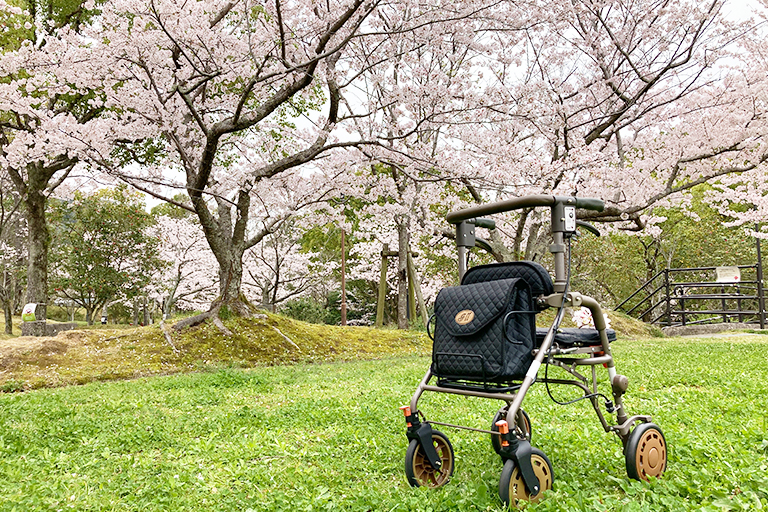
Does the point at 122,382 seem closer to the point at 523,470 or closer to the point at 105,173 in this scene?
the point at 105,173

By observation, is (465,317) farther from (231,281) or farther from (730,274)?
(730,274)

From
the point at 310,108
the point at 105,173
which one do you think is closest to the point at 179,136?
the point at 105,173

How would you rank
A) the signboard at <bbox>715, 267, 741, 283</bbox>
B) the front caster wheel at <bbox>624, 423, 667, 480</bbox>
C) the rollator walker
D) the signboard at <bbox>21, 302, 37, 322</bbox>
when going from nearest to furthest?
the rollator walker, the front caster wheel at <bbox>624, 423, 667, 480</bbox>, the signboard at <bbox>21, 302, 37, 322</bbox>, the signboard at <bbox>715, 267, 741, 283</bbox>

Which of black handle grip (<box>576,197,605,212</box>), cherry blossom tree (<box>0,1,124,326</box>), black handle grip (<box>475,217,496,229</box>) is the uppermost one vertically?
cherry blossom tree (<box>0,1,124,326</box>)

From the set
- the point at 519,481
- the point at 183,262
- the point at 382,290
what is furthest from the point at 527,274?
the point at 183,262

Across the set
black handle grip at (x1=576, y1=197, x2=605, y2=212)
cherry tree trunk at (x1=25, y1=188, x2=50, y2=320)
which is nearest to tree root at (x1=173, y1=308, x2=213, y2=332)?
cherry tree trunk at (x1=25, y1=188, x2=50, y2=320)

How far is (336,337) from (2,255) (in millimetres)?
22176

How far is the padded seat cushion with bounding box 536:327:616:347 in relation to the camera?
287 centimetres

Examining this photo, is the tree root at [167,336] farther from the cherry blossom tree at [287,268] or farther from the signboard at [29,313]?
the cherry blossom tree at [287,268]

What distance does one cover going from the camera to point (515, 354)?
2717 mm

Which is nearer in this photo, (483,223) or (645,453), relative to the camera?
(645,453)

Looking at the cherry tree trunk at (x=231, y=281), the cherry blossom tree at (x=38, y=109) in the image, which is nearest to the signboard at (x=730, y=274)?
the cherry tree trunk at (x=231, y=281)

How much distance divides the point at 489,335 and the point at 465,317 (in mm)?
163

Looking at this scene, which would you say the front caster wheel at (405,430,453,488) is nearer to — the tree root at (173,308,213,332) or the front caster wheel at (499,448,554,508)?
the front caster wheel at (499,448,554,508)
